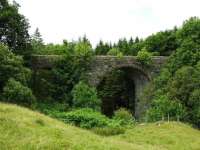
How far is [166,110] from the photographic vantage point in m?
41.2

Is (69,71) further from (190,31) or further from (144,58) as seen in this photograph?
(190,31)

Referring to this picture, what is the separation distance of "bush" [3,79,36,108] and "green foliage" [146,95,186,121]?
946cm

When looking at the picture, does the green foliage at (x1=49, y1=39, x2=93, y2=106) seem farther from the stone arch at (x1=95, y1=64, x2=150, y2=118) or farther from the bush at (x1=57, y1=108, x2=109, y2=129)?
the bush at (x1=57, y1=108, x2=109, y2=129)

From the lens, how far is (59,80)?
4659cm

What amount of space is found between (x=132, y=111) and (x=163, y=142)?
2858 centimetres

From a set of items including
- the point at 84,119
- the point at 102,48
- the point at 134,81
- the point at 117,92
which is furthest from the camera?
the point at 102,48

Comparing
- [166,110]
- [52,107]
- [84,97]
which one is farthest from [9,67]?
[166,110]

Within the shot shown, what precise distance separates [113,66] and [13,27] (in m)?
10.9

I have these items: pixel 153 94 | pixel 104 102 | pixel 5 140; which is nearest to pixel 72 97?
pixel 153 94

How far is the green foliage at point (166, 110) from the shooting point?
1604 inches

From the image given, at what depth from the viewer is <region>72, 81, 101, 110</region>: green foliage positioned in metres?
44.5

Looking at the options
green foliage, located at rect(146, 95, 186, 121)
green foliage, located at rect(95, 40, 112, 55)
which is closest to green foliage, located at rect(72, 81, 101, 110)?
green foliage, located at rect(146, 95, 186, 121)

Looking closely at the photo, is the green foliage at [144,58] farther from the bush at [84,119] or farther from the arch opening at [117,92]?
the bush at [84,119]

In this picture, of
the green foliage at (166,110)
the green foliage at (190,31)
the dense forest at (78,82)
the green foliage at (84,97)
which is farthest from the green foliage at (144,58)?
the green foliage at (166,110)
